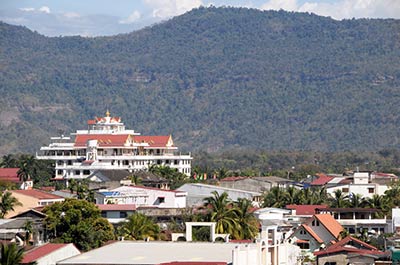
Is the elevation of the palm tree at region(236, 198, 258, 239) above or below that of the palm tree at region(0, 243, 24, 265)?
above

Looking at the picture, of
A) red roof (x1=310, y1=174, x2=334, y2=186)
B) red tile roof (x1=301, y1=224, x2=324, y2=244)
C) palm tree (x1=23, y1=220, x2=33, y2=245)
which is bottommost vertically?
palm tree (x1=23, y1=220, x2=33, y2=245)

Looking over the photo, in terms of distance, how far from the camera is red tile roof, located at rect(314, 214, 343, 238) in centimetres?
8044

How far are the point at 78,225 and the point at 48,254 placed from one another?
1416 centimetres

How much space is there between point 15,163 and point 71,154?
569 centimetres

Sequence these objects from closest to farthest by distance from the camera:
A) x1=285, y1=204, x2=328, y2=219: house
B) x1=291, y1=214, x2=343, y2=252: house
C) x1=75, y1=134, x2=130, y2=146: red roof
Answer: x1=291, y1=214, x2=343, y2=252: house
x1=285, y1=204, x2=328, y2=219: house
x1=75, y1=134, x2=130, y2=146: red roof

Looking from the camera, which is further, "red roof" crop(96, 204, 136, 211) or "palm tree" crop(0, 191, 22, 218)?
"red roof" crop(96, 204, 136, 211)

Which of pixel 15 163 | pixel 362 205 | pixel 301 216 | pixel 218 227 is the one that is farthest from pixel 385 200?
pixel 15 163

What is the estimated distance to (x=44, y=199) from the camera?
294ft

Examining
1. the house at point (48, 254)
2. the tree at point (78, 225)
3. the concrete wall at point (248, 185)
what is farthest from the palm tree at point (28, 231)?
the concrete wall at point (248, 185)

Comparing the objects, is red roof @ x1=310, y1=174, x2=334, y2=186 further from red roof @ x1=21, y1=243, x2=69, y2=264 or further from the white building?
red roof @ x1=21, y1=243, x2=69, y2=264

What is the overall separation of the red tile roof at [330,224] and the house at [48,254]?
88.1 ft

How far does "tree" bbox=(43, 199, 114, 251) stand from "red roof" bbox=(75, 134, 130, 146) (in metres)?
68.7

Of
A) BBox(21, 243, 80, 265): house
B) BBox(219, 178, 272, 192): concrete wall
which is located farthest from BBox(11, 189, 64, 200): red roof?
BBox(21, 243, 80, 265): house

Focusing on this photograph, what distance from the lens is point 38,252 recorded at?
2085 inches
